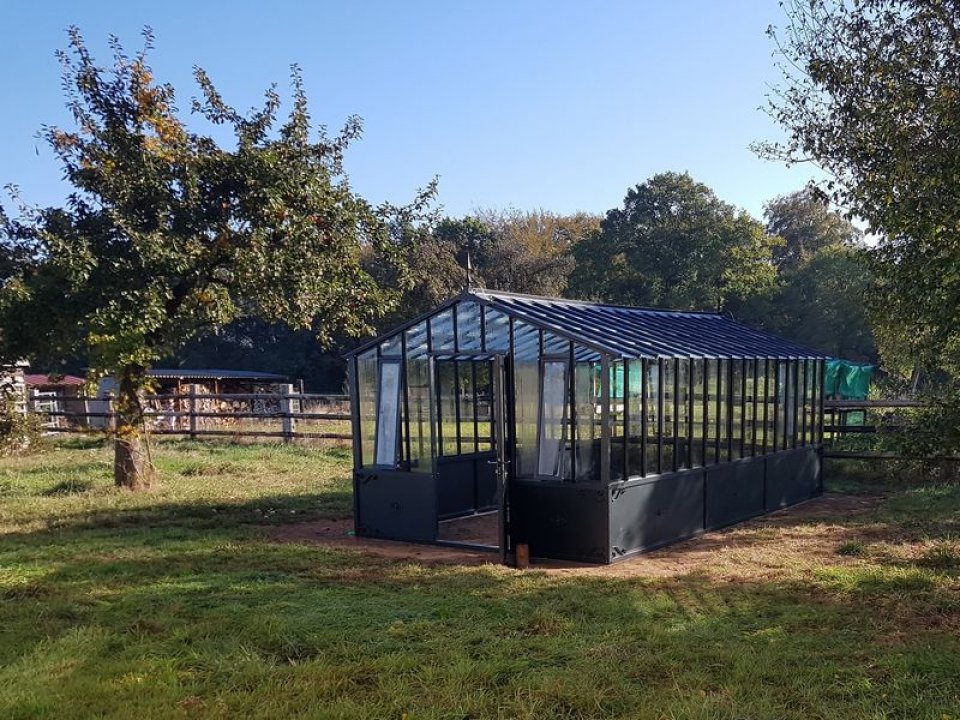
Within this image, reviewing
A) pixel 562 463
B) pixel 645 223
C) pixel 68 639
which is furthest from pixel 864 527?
pixel 645 223

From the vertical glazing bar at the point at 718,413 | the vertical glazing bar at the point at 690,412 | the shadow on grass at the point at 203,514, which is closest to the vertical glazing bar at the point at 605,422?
the vertical glazing bar at the point at 690,412

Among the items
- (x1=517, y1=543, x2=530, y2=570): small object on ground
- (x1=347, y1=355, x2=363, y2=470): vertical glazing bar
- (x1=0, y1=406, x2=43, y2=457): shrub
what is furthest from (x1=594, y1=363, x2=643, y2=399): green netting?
(x1=0, y1=406, x2=43, y2=457): shrub

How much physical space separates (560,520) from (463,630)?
120 inches

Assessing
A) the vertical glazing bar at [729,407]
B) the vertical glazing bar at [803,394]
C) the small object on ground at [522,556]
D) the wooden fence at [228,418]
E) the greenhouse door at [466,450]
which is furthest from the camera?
the wooden fence at [228,418]

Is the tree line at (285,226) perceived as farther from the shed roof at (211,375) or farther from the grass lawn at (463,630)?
the shed roof at (211,375)

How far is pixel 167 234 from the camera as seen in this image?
11391mm

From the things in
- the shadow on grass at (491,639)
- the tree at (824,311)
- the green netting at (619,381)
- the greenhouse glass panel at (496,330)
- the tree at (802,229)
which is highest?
the tree at (802,229)

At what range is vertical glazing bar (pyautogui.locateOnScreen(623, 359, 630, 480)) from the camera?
29.1ft

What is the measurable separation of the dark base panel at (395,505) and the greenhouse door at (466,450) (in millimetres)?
408

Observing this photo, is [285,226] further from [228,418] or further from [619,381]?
[228,418]

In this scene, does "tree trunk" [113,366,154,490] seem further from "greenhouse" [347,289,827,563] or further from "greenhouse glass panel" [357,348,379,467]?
"greenhouse" [347,289,827,563]

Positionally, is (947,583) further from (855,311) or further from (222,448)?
(855,311)

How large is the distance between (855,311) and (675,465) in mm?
27470

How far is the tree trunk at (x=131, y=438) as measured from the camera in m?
11.2
